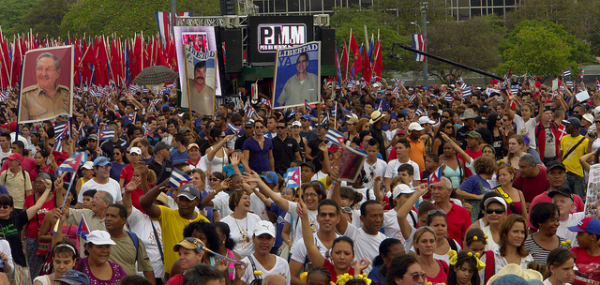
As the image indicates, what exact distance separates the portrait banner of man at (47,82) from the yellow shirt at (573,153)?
24.5 feet

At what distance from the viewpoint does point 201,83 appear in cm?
1477

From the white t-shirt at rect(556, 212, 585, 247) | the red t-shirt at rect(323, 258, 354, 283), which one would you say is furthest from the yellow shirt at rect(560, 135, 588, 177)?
the red t-shirt at rect(323, 258, 354, 283)

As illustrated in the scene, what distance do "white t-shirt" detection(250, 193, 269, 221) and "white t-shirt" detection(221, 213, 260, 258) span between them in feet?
2.23

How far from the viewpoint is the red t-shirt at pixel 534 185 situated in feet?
29.5

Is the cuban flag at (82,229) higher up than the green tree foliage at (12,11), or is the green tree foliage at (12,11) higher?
the green tree foliage at (12,11)

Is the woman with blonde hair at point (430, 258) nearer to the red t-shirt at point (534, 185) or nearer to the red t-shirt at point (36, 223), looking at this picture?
the red t-shirt at point (534, 185)

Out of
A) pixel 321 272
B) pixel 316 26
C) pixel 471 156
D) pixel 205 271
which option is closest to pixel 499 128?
pixel 471 156

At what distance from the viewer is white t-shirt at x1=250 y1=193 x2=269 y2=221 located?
26.9ft

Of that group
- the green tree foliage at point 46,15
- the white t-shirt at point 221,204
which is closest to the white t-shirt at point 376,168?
the white t-shirt at point 221,204

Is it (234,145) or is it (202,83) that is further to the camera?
(202,83)

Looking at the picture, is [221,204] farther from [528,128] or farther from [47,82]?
[528,128]

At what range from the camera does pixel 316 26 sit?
81.6 ft

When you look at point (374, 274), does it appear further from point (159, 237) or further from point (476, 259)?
point (159, 237)

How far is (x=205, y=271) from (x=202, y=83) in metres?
10.2
